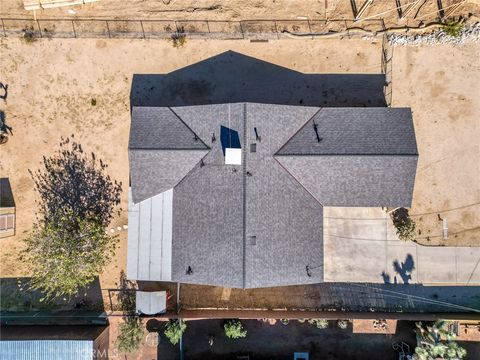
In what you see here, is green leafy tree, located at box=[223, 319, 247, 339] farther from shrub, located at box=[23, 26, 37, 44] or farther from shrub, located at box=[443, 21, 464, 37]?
shrub, located at box=[443, 21, 464, 37]

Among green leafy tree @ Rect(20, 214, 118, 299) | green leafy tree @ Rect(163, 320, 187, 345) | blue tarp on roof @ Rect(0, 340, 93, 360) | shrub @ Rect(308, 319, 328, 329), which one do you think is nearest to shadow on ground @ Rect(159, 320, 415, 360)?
shrub @ Rect(308, 319, 328, 329)

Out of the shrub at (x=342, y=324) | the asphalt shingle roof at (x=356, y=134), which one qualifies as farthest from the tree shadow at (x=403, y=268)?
the asphalt shingle roof at (x=356, y=134)

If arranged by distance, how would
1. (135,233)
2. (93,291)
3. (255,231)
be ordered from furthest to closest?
(93,291), (135,233), (255,231)

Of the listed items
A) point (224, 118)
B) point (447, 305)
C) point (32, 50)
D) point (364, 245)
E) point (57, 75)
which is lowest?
point (447, 305)

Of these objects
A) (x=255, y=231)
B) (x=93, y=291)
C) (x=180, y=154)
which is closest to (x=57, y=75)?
(x=180, y=154)

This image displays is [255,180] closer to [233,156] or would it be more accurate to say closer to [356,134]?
[233,156]

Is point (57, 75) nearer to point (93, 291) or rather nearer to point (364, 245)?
point (93, 291)

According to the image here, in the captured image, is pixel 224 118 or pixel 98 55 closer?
pixel 224 118
